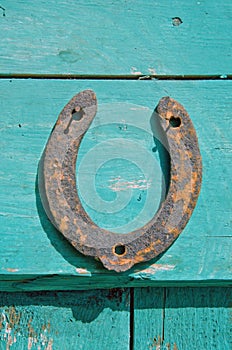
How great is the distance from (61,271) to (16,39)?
362mm

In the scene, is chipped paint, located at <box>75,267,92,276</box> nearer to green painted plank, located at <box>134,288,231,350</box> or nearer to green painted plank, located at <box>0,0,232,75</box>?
green painted plank, located at <box>134,288,231,350</box>

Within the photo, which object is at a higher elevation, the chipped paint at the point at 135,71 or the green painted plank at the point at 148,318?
the chipped paint at the point at 135,71

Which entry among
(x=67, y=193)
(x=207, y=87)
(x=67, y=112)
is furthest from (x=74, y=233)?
(x=207, y=87)

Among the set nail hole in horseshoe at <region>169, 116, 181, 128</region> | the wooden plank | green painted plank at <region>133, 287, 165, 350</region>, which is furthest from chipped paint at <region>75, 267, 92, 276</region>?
nail hole in horseshoe at <region>169, 116, 181, 128</region>

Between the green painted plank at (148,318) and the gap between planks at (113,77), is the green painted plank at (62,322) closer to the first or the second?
the green painted plank at (148,318)

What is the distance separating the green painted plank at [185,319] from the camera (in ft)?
2.89

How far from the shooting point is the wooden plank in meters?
0.80

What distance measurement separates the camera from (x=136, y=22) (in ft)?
2.75

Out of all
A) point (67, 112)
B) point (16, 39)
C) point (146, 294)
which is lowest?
point (146, 294)

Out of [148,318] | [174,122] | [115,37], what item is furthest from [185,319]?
[115,37]

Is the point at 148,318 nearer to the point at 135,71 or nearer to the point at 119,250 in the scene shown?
the point at 119,250

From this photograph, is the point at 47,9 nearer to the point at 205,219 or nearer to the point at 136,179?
the point at 136,179

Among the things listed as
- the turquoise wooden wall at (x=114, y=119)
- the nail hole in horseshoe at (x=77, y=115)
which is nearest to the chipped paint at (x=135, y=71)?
the turquoise wooden wall at (x=114, y=119)

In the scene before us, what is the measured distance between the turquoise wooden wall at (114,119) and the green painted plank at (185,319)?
42 mm
